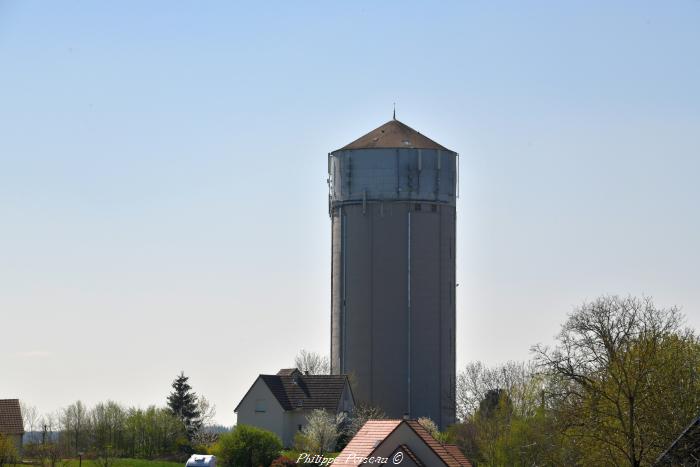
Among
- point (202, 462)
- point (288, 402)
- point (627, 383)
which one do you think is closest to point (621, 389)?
point (627, 383)

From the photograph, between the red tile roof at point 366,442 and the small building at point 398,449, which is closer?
the small building at point 398,449

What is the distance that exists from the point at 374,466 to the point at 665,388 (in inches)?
355

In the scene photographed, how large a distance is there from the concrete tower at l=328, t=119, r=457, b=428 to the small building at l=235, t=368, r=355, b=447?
147 inches

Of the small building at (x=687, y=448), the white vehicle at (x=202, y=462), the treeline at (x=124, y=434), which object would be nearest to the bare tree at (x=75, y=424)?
the treeline at (x=124, y=434)

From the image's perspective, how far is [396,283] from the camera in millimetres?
81812

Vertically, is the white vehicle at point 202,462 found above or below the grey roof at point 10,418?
below

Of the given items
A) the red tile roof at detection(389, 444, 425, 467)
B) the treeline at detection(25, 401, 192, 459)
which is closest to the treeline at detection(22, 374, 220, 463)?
the treeline at detection(25, 401, 192, 459)

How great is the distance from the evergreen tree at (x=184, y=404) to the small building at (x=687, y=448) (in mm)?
A: 57627

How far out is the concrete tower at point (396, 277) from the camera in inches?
3221

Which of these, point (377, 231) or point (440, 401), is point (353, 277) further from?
point (440, 401)

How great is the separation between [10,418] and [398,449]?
31.0m

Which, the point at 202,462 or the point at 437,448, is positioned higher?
the point at 202,462

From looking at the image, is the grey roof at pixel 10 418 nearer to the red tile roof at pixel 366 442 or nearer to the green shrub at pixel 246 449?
the green shrub at pixel 246 449

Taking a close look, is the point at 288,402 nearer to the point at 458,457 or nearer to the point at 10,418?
the point at 10,418
